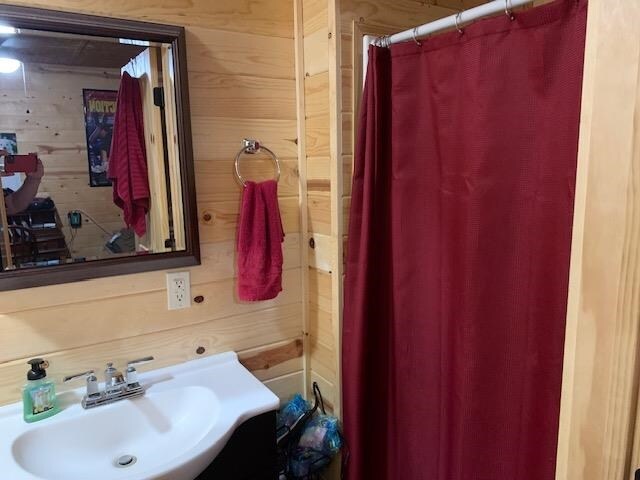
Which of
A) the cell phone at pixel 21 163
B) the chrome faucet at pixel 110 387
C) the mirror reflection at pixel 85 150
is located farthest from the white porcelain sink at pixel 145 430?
the cell phone at pixel 21 163

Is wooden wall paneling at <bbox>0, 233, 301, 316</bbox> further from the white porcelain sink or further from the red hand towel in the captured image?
the white porcelain sink

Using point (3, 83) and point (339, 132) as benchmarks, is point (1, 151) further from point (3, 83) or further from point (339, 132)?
point (339, 132)

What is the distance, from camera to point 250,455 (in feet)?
4.39

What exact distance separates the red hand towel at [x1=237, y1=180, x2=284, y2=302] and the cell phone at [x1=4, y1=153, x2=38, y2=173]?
1.85ft

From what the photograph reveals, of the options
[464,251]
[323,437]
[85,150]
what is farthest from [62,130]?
[323,437]

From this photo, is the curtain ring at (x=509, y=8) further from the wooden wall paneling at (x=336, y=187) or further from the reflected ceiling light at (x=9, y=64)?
the reflected ceiling light at (x=9, y=64)

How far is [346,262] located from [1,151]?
97 centimetres

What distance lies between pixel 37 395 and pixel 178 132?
0.79m

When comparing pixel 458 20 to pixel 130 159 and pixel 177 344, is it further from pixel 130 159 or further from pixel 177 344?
pixel 177 344

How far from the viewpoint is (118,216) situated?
4.50 feet

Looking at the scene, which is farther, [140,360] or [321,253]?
[321,253]

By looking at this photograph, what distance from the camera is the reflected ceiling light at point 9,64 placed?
47.2 inches

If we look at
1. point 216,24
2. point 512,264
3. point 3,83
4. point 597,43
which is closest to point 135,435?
point 3,83

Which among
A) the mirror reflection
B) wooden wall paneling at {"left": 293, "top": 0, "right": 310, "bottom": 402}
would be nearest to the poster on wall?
the mirror reflection
